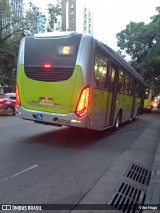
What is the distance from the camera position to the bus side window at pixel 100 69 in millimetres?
9039

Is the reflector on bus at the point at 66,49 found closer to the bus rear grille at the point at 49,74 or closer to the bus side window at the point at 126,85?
the bus rear grille at the point at 49,74

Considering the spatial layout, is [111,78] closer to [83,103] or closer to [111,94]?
[111,94]

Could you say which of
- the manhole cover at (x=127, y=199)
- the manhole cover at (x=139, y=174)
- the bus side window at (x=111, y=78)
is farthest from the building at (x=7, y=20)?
A: the manhole cover at (x=127, y=199)

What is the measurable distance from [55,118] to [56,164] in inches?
83.3

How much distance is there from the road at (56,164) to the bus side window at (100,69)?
198cm

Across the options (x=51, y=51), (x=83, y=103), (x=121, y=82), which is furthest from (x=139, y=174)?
(x=121, y=82)

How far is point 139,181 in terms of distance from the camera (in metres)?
6.22

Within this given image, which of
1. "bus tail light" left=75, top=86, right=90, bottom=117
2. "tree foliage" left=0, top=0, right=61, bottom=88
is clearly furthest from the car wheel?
"bus tail light" left=75, top=86, right=90, bottom=117

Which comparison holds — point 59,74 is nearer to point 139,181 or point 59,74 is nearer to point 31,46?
point 31,46

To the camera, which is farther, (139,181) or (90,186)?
(139,181)

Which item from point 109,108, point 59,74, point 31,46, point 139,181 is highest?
point 31,46

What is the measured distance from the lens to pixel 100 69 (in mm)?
9367

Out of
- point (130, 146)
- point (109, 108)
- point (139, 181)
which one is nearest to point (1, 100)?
point (109, 108)

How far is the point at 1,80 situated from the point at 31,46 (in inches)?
853
